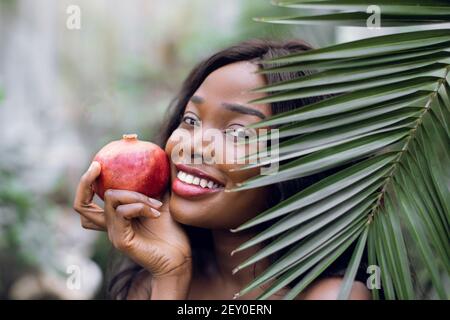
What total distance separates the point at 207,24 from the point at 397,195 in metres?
4.24

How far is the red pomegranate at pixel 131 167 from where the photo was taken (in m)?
1.87

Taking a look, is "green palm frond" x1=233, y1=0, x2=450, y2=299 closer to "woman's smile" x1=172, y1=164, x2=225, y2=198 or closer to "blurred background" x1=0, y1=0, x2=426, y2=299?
"woman's smile" x1=172, y1=164, x2=225, y2=198

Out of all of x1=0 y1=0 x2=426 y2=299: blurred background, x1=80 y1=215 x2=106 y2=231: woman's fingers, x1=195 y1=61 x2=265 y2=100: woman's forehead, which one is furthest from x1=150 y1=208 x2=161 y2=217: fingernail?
x1=0 y1=0 x2=426 y2=299: blurred background

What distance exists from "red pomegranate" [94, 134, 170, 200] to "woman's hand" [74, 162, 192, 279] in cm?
2

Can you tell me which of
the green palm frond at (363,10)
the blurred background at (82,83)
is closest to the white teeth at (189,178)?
the green palm frond at (363,10)

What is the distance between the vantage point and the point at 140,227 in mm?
1997

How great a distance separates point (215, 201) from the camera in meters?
1.84

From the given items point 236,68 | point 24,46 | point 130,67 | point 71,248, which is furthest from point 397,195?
point 24,46

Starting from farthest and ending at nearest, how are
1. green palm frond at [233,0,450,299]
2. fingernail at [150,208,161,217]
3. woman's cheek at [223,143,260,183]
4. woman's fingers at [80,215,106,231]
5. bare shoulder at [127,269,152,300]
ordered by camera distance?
bare shoulder at [127,269,152,300], woman's fingers at [80,215,106,231], fingernail at [150,208,161,217], woman's cheek at [223,143,260,183], green palm frond at [233,0,450,299]

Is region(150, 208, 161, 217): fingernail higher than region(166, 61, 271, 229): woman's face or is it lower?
lower

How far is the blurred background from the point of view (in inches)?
170

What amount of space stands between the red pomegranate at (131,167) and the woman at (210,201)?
0.03 m
